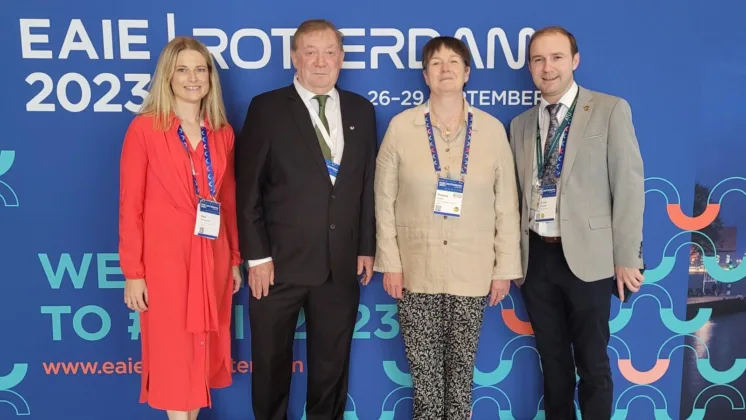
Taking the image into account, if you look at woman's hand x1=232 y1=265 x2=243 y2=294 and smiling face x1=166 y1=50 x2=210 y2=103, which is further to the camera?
woman's hand x1=232 y1=265 x2=243 y2=294

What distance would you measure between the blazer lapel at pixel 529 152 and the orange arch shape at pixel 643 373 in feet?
3.74

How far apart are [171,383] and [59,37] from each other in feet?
5.55

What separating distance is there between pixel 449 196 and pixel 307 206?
60 cm

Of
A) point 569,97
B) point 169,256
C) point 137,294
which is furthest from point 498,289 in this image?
point 137,294

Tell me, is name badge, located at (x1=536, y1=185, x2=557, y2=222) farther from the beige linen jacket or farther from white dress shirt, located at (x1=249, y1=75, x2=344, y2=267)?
white dress shirt, located at (x1=249, y1=75, x2=344, y2=267)

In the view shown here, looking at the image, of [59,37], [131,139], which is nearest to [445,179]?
[131,139]

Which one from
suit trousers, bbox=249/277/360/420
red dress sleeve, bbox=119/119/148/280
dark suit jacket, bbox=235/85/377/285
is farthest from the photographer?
suit trousers, bbox=249/277/360/420

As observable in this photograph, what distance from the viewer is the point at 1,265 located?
271cm

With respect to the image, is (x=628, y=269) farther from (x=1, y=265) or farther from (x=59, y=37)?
(x=1, y=265)

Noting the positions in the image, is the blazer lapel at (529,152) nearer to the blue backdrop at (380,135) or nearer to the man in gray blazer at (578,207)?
the man in gray blazer at (578,207)

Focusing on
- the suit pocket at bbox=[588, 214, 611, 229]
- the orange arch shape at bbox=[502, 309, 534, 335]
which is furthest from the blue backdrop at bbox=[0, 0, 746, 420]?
the suit pocket at bbox=[588, 214, 611, 229]

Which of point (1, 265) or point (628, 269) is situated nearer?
point (628, 269)

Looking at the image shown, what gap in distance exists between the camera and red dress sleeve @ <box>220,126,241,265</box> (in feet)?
7.82

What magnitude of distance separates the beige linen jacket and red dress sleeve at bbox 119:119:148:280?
97 cm
